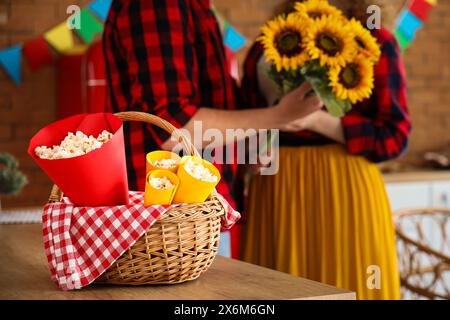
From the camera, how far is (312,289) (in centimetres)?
97

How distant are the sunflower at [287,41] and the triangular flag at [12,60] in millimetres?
Result: 2033

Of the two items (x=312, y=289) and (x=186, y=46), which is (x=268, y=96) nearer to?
(x=186, y=46)

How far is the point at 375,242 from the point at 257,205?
338 millimetres

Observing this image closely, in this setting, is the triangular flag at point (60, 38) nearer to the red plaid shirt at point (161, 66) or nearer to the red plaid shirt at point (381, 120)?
the red plaid shirt at point (381, 120)

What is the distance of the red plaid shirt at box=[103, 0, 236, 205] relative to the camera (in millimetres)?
1435

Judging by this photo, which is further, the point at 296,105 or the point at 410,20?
the point at 410,20

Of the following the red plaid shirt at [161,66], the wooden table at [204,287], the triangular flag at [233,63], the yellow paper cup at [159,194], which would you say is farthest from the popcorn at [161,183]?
the triangular flag at [233,63]

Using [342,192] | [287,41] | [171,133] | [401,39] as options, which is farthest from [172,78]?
[401,39]

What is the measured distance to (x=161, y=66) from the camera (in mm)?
1431

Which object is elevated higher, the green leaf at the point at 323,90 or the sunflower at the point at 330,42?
→ the sunflower at the point at 330,42

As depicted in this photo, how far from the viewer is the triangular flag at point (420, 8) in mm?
3998

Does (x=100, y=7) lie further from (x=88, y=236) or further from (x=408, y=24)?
(x=88, y=236)

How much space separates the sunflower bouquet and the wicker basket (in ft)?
1.95

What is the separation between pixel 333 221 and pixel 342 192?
82 mm
